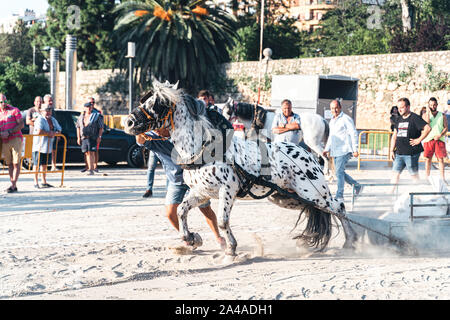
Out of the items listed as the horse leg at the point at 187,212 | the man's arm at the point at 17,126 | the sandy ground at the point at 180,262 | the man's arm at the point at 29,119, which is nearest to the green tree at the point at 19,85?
the man's arm at the point at 29,119

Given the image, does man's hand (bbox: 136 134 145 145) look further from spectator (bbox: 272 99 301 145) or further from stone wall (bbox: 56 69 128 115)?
stone wall (bbox: 56 69 128 115)

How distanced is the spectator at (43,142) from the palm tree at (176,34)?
22.0m

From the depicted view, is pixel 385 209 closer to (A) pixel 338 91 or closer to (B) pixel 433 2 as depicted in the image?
(A) pixel 338 91

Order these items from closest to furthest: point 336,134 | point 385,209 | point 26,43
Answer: point 385,209
point 336,134
point 26,43

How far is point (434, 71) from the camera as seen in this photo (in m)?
27.7

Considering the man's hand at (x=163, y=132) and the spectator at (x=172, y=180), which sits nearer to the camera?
the man's hand at (x=163, y=132)

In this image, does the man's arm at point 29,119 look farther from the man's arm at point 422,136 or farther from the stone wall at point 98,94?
the stone wall at point 98,94

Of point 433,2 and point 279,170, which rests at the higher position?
point 433,2

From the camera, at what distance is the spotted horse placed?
600cm

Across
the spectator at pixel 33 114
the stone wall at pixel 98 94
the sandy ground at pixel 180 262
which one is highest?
the stone wall at pixel 98 94

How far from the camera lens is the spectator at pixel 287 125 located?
11430mm

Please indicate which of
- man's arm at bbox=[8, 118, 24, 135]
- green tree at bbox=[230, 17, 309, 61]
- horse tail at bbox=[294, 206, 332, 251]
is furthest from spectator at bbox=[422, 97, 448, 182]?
green tree at bbox=[230, 17, 309, 61]
